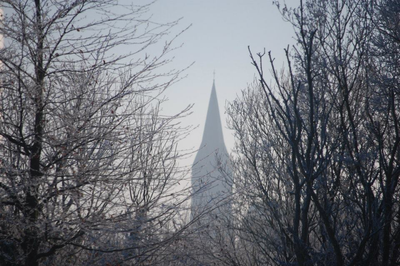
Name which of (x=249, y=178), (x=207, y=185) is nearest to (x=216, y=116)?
(x=249, y=178)

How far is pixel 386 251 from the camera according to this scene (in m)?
3.56

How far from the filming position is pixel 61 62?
461 cm

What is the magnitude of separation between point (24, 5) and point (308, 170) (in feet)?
11.1

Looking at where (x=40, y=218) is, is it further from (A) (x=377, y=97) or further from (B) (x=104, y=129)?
(A) (x=377, y=97)

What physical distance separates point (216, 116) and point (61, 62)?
187ft

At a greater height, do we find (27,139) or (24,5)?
(24,5)

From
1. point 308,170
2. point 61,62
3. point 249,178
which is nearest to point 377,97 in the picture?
point 249,178

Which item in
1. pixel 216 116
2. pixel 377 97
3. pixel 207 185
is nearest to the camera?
pixel 207 185

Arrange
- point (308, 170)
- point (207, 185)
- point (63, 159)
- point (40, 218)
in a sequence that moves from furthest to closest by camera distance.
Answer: point (207, 185), point (63, 159), point (40, 218), point (308, 170)

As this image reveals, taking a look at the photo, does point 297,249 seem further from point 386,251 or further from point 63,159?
point 63,159

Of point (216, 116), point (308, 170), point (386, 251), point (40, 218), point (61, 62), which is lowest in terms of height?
point (386, 251)

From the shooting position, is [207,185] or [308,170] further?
[207,185]

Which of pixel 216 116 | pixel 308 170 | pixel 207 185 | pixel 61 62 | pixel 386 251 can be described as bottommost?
pixel 386 251

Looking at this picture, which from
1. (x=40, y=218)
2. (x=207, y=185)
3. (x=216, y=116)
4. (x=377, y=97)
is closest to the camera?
(x=40, y=218)
